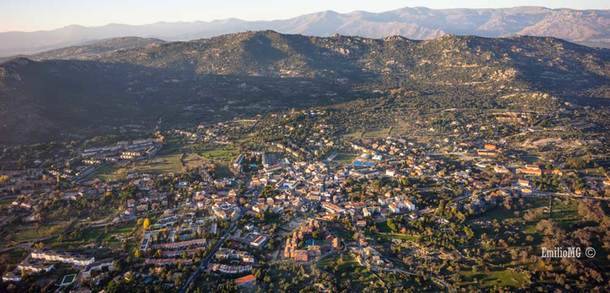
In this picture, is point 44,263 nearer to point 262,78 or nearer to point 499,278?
point 499,278

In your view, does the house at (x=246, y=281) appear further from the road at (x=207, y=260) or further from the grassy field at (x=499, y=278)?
the grassy field at (x=499, y=278)

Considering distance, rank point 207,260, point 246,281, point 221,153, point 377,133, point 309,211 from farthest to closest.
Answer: point 377,133 → point 221,153 → point 309,211 → point 207,260 → point 246,281

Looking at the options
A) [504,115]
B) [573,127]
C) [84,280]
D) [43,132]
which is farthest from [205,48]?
[84,280]

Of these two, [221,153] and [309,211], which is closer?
[309,211]

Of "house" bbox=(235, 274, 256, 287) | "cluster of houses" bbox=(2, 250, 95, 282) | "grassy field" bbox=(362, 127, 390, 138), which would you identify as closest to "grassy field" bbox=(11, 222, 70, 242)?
"cluster of houses" bbox=(2, 250, 95, 282)

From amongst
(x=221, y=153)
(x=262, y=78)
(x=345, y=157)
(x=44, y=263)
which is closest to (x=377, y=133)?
(x=345, y=157)

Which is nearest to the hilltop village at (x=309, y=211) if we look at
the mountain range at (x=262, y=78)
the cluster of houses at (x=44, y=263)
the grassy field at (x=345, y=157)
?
the cluster of houses at (x=44, y=263)

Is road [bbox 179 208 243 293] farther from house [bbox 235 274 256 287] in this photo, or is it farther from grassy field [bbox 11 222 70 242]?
grassy field [bbox 11 222 70 242]
